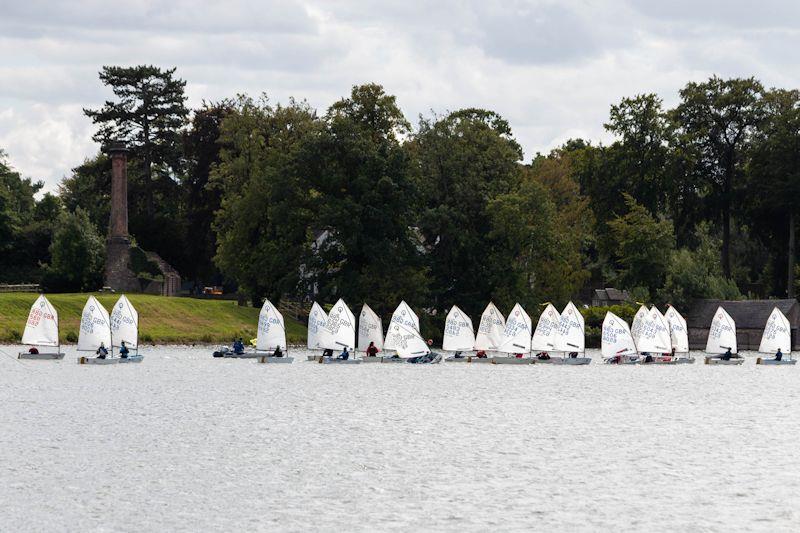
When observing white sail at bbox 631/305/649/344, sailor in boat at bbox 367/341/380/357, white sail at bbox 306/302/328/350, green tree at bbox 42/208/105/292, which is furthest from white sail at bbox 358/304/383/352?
green tree at bbox 42/208/105/292

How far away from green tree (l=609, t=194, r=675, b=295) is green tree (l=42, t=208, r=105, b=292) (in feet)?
139

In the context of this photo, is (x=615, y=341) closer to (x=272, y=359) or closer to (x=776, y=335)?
(x=776, y=335)

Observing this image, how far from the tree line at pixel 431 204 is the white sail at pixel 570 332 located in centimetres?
1430

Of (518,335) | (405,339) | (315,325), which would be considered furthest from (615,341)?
(315,325)

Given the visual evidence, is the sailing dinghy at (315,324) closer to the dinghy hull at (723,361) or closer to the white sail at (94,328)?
the white sail at (94,328)

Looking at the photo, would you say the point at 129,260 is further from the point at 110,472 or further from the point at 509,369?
the point at 110,472

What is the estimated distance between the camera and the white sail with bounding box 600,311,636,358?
270ft

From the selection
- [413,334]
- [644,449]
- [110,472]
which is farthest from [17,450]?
[413,334]

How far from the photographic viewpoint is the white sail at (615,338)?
270 feet

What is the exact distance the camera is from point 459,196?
328ft

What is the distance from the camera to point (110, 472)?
1297 inches

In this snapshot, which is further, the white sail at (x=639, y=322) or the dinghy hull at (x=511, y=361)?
the white sail at (x=639, y=322)

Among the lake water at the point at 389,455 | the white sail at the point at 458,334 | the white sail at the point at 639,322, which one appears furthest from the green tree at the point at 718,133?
the lake water at the point at 389,455

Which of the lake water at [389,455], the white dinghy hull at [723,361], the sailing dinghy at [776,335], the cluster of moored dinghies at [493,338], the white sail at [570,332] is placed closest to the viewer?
the lake water at [389,455]
